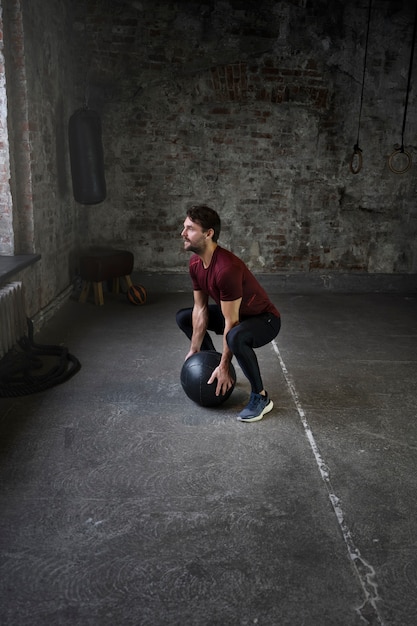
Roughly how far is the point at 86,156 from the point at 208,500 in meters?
4.75

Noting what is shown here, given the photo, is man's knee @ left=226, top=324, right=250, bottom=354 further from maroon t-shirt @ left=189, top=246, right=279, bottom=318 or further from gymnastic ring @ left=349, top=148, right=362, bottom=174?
gymnastic ring @ left=349, top=148, right=362, bottom=174

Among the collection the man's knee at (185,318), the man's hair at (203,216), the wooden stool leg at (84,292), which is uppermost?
the man's hair at (203,216)

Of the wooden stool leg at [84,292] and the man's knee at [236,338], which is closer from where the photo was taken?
the man's knee at [236,338]

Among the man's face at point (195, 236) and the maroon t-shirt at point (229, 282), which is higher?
the man's face at point (195, 236)

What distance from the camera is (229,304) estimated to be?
3488 millimetres

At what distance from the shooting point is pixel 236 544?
7.76ft

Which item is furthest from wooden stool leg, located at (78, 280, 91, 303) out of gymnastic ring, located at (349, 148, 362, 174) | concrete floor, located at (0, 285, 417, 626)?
gymnastic ring, located at (349, 148, 362, 174)

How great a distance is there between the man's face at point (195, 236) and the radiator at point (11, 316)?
1771 mm

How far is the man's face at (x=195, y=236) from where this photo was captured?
343 cm

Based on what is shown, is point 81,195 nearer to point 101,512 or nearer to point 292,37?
point 292,37

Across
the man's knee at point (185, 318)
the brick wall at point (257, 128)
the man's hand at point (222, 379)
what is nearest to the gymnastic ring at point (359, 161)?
the brick wall at point (257, 128)

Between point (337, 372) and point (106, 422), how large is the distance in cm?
208

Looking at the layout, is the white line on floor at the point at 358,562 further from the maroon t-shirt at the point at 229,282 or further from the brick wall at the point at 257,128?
the brick wall at the point at 257,128

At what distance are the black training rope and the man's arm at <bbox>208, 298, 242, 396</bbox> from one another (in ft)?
4.48
